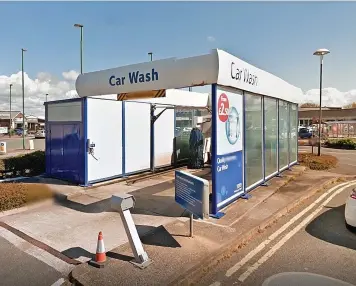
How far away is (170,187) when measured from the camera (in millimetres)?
9070

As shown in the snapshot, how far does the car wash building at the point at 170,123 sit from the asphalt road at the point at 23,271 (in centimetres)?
333

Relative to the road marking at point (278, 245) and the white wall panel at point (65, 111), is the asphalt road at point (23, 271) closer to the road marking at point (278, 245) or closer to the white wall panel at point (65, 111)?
the road marking at point (278, 245)

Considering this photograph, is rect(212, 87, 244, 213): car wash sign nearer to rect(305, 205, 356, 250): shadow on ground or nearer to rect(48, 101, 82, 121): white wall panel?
rect(305, 205, 356, 250): shadow on ground

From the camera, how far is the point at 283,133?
431 inches

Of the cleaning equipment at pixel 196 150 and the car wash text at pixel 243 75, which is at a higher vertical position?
the car wash text at pixel 243 75

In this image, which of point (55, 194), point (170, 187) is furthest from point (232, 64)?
point (55, 194)

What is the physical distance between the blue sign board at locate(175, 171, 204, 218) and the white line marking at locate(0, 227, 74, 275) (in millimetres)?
2023

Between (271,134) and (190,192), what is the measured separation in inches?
217

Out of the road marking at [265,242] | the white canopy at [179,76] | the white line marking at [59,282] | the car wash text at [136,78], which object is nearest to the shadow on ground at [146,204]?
the road marking at [265,242]

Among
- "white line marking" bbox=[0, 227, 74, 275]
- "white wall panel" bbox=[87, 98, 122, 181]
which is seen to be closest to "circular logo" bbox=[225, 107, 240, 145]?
"white line marking" bbox=[0, 227, 74, 275]

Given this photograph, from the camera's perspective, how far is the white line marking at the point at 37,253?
13.6ft

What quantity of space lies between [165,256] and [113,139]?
606cm

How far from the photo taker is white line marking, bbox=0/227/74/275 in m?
4.15

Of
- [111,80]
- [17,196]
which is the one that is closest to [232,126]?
[111,80]
